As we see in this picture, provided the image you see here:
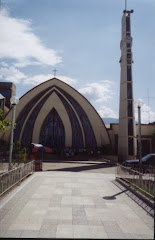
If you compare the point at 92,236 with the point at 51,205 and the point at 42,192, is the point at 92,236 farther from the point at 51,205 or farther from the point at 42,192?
the point at 42,192

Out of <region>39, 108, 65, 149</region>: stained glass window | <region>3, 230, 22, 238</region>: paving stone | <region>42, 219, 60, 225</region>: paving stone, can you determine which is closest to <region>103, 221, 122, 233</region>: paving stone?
<region>42, 219, 60, 225</region>: paving stone

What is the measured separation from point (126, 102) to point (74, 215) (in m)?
28.4

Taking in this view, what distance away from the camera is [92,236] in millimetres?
5172

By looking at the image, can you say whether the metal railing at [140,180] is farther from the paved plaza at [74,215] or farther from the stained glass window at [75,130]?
the stained glass window at [75,130]

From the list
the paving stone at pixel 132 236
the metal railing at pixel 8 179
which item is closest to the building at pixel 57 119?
the metal railing at pixel 8 179

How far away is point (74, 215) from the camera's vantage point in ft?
22.1

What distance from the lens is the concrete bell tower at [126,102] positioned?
32781mm

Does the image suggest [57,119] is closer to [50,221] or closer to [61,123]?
[61,123]

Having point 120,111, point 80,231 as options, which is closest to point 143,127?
point 120,111

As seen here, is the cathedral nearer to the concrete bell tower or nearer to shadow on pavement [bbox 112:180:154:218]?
the concrete bell tower

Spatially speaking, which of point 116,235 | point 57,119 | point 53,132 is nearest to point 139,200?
point 116,235

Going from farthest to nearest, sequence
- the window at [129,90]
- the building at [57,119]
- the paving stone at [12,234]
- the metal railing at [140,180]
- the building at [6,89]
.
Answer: the building at [6,89] → the building at [57,119] → the window at [129,90] → the metal railing at [140,180] → the paving stone at [12,234]

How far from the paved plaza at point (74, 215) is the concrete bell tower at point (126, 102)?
77.2 feet

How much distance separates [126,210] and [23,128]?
34.7 metres
